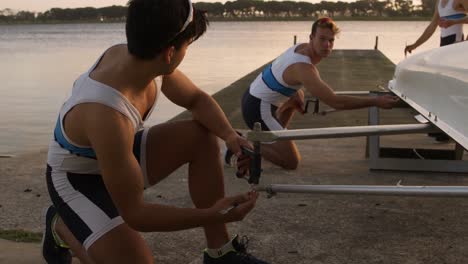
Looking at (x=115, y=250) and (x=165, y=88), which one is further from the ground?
(x=165, y=88)

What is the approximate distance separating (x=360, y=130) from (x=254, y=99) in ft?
7.37

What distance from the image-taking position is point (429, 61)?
432 centimetres

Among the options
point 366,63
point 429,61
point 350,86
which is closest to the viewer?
point 429,61

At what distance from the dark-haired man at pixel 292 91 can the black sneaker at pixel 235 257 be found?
204 centimetres

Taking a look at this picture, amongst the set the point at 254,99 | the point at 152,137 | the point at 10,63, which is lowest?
the point at 10,63

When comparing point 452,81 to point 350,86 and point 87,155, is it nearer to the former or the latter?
point 87,155

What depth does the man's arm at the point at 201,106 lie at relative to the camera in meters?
3.11

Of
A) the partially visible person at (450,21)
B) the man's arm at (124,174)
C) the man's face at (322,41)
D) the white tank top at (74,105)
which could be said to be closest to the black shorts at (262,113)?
the man's face at (322,41)

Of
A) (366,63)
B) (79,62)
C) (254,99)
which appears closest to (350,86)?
(366,63)

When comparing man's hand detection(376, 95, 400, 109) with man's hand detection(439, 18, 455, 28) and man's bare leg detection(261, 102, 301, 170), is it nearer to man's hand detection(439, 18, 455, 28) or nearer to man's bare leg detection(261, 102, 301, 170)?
man's bare leg detection(261, 102, 301, 170)

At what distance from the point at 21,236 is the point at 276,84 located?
103 inches

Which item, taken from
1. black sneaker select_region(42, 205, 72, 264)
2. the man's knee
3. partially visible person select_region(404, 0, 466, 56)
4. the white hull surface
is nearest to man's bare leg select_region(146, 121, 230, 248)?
the man's knee

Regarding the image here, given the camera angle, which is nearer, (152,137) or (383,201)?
(152,137)

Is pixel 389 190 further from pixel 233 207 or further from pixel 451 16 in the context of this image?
pixel 451 16
